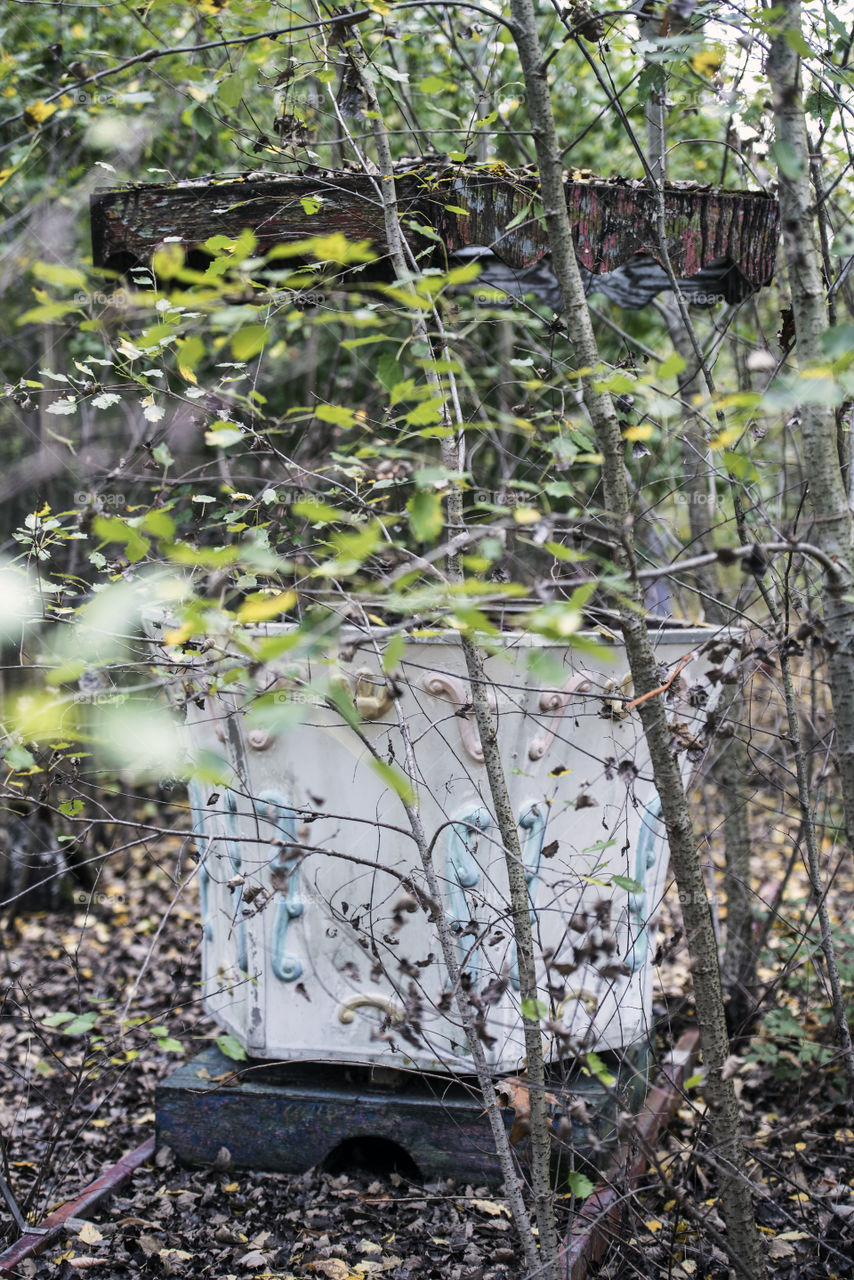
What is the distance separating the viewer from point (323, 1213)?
2.71 metres

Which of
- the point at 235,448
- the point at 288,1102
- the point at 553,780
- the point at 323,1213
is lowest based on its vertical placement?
the point at 323,1213

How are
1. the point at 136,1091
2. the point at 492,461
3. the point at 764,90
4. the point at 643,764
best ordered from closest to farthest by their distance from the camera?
the point at 643,764 → the point at 764,90 → the point at 136,1091 → the point at 492,461

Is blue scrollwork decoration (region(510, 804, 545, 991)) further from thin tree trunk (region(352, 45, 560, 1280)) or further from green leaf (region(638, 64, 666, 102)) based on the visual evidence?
green leaf (region(638, 64, 666, 102))

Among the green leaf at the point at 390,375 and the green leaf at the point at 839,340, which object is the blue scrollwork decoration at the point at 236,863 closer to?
the green leaf at the point at 390,375

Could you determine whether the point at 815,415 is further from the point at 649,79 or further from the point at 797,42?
the point at 649,79

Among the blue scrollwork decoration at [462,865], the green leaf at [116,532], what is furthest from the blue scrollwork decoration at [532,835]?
the green leaf at [116,532]

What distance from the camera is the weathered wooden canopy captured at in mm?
2498

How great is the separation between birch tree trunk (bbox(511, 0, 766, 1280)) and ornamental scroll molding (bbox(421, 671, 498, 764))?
0.62 meters

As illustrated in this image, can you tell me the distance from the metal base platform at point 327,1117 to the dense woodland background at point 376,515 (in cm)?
9

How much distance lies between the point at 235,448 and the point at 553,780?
3.40m

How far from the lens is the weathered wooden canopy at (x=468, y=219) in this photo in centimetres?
250

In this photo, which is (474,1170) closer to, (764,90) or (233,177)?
(233,177)

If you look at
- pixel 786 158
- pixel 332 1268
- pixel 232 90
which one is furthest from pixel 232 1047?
pixel 786 158

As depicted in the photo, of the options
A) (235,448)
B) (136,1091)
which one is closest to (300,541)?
(136,1091)
